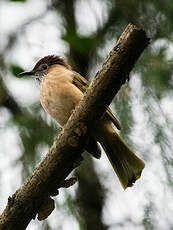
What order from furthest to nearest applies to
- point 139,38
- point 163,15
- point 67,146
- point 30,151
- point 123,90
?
point 30,151 < point 123,90 < point 163,15 < point 67,146 < point 139,38

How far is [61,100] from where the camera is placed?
4.28m

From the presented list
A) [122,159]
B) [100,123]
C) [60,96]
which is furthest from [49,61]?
[122,159]

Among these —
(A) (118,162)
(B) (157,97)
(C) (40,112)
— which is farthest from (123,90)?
(C) (40,112)

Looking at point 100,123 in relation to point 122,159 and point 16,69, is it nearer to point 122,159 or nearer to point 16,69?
point 122,159

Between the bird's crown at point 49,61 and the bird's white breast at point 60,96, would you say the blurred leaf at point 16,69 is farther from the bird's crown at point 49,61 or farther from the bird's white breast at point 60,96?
the bird's crown at point 49,61

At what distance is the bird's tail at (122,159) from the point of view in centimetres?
394

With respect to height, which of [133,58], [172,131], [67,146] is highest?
[133,58]

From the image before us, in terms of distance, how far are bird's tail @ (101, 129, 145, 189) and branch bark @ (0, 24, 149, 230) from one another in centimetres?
78

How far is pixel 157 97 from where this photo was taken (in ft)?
13.6

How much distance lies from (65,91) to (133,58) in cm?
147

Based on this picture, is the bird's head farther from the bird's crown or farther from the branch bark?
the branch bark

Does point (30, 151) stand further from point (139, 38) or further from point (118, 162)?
point (139, 38)

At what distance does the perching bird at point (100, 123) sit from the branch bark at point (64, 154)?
2.21ft

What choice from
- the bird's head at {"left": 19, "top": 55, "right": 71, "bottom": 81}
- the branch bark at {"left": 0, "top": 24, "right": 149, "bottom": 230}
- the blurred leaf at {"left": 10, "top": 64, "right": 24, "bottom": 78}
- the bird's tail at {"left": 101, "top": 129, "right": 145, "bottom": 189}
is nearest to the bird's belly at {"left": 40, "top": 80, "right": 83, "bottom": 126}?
the blurred leaf at {"left": 10, "top": 64, "right": 24, "bottom": 78}
